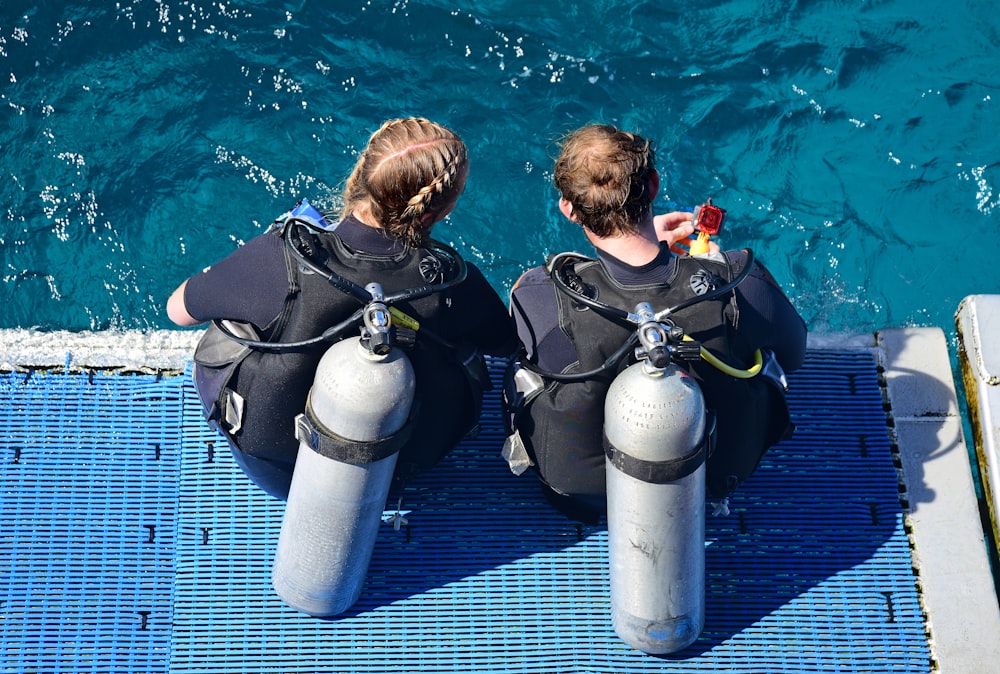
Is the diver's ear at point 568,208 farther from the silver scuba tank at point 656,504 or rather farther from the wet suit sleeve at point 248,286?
the wet suit sleeve at point 248,286

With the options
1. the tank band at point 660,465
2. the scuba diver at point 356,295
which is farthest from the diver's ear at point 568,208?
the tank band at point 660,465

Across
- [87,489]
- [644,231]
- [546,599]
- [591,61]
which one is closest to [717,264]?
[644,231]

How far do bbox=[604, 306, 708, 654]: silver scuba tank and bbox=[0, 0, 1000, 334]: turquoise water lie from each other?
2.34 meters

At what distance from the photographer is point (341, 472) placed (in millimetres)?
3270

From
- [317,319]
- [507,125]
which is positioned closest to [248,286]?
[317,319]

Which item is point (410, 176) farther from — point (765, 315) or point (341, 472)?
point (765, 315)

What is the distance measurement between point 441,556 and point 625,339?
1.45 m

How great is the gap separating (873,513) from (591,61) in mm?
3310

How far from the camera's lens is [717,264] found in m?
3.25

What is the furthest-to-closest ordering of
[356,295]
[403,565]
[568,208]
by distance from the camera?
[403,565], [568,208], [356,295]

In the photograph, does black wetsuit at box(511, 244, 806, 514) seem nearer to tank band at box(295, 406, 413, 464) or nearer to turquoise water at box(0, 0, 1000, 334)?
tank band at box(295, 406, 413, 464)

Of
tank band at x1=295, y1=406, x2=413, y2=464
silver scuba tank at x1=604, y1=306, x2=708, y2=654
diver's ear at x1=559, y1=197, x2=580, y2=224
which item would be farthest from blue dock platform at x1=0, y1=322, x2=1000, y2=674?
diver's ear at x1=559, y1=197, x2=580, y2=224

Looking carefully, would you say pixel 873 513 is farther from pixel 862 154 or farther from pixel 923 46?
pixel 923 46

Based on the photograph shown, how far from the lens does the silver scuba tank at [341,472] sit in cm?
302
